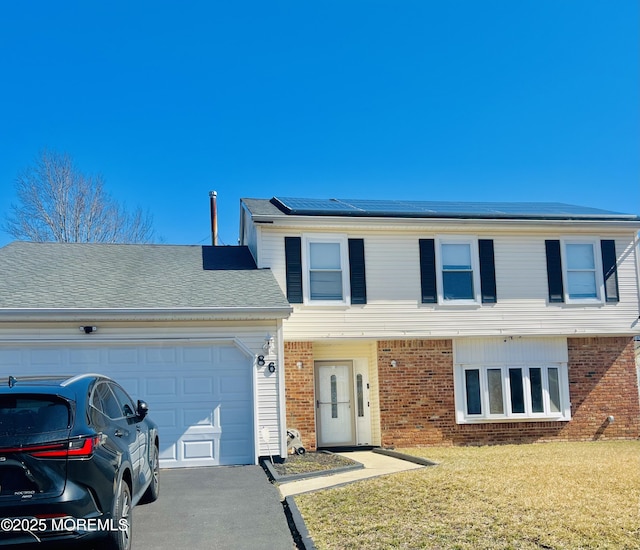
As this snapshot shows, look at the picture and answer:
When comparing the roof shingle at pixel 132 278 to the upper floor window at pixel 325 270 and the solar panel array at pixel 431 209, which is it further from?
the solar panel array at pixel 431 209

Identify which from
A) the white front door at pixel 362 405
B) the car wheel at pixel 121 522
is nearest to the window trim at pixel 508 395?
the white front door at pixel 362 405

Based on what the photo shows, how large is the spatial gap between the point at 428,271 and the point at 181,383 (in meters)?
6.44

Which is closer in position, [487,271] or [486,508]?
[486,508]

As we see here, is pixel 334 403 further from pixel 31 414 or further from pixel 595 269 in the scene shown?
pixel 31 414

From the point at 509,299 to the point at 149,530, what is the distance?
10.8 m

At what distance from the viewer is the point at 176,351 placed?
38.7ft

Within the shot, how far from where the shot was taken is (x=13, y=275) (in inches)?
513

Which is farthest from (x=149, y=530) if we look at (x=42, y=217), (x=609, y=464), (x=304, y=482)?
(x=42, y=217)

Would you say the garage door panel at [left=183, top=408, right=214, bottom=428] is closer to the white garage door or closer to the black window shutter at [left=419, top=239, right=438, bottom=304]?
the white garage door

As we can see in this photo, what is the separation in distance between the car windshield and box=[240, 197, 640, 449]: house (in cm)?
902

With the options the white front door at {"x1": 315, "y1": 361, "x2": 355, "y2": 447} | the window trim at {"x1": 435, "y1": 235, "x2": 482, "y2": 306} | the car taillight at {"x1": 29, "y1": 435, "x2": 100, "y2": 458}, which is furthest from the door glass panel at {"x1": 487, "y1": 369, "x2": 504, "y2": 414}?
the car taillight at {"x1": 29, "y1": 435, "x2": 100, "y2": 458}

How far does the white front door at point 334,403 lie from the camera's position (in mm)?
15180

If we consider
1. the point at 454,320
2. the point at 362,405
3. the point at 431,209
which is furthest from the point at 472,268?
the point at 362,405

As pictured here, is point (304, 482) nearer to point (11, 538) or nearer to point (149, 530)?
point (149, 530)
